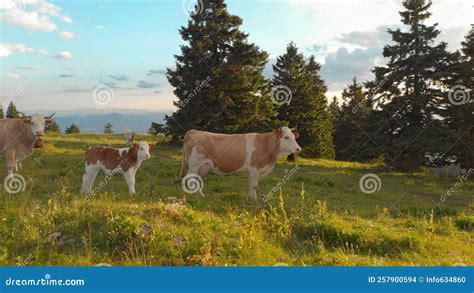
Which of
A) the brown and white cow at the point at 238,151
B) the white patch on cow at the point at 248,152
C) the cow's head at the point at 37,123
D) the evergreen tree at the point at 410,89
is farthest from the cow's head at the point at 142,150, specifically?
the evergreen tree at the point at 410,89

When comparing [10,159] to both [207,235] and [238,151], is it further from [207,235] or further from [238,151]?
[207,235]

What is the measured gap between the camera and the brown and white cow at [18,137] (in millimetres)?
13266

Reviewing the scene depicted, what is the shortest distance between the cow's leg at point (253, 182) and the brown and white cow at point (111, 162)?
3.25 m

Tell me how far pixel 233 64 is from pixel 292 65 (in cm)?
804

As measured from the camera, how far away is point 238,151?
39.6 feet

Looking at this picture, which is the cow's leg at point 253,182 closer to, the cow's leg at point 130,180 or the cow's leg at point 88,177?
the cow's leg at point 130,180

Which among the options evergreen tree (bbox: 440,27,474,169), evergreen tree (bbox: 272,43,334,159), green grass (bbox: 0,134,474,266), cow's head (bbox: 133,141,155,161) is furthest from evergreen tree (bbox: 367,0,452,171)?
cow's head (bbox: 133,141,155,161)

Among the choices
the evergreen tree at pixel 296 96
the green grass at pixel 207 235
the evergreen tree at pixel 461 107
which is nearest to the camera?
the green grass at pixel 207 235

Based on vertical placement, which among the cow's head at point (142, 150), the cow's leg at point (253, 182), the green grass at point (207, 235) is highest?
the cow's head at point (142, 150)

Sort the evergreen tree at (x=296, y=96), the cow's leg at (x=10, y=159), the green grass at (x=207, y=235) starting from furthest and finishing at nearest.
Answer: the evergreen tree at (x=296, y=96), the cow's leg at (x=10, y=159), the green grass at (x=207, y=235)

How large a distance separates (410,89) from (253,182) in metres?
18.7

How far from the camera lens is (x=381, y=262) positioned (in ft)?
21.5

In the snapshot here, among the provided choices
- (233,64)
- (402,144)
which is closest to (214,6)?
(233,64)

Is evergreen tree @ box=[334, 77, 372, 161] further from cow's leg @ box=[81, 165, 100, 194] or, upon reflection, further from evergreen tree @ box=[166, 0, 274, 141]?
cow's leg @ box=[81, 165, 100, 194]
